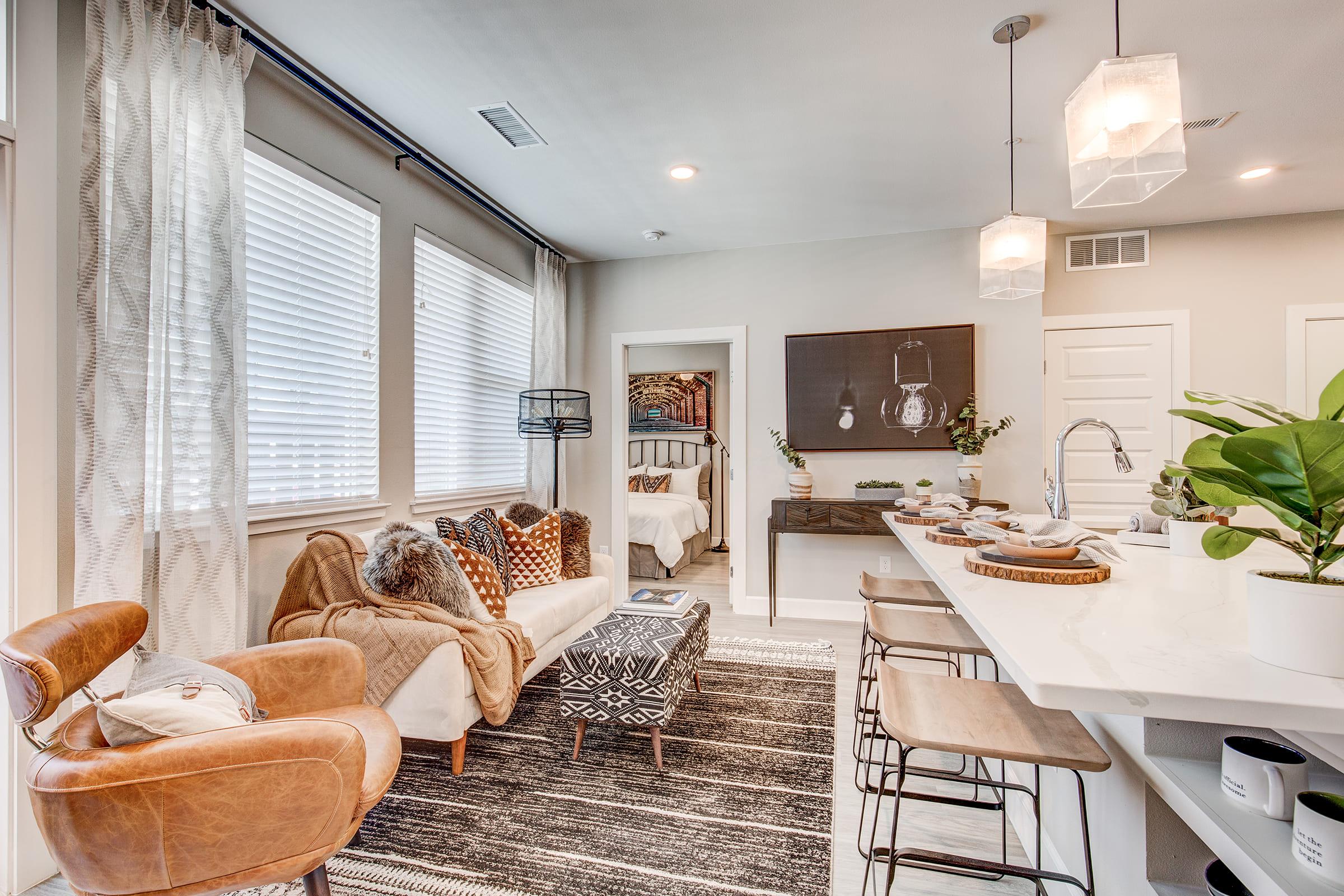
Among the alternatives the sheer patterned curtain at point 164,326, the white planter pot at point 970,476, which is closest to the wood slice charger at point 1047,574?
the sheer patterned curtain at point 164,326

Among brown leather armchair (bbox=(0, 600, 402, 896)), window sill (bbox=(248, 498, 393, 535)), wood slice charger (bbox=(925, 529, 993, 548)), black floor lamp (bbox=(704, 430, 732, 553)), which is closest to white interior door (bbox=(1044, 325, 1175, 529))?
wood slice charger (bbox=(925, 529, 993, 548))

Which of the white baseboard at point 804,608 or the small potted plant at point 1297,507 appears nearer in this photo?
the small potted plant at point 1297,507

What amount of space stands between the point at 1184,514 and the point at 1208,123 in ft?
6.35

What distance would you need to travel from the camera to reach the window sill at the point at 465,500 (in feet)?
11.0

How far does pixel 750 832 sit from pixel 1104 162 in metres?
2.13

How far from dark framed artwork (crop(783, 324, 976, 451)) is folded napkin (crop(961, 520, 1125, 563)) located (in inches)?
99.9

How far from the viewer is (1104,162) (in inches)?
68.2

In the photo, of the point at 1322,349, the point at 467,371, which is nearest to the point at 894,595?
the point at 467,371

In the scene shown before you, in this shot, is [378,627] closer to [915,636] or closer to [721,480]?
[915,636]

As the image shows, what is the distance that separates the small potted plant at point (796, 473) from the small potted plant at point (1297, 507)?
336 cm

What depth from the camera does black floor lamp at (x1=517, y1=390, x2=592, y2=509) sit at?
414 centimetres

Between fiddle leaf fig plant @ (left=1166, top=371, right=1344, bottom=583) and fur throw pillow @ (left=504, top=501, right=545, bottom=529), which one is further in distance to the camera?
fur throw pillow @ (left=504, top=501, right=545, bottom=529)

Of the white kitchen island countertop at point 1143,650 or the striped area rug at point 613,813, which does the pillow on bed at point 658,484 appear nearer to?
the striped area rug at point 613,813

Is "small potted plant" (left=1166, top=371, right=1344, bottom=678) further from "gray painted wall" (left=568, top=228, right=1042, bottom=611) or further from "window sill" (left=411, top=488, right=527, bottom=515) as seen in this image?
"gray painted wall" (left=568, top=228, right=1042, bottom=611)
